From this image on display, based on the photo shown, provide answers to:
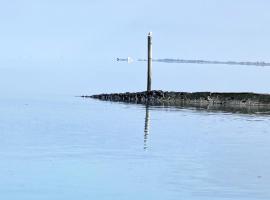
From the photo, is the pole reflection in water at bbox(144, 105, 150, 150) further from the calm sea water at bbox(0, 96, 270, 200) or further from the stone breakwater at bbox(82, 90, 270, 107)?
the stone breakwater at bbox(82, 90, 270, 107)

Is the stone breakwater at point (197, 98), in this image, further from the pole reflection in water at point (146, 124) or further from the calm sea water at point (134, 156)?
the calm sea water at point (134, 156)

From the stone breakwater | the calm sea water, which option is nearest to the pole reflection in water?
the calm sea water

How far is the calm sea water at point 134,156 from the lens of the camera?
24250mm

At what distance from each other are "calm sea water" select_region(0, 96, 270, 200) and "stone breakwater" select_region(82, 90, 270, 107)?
9904 millimetres

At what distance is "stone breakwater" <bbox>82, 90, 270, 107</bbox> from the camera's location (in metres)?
64.2

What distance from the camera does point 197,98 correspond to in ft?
219

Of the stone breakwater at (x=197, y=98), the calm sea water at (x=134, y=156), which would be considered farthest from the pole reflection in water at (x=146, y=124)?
the stone breakwater at (x=197, y=98)

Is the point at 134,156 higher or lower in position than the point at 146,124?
lower

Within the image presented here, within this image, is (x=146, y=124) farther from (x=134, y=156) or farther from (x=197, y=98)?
(x=197, y=98)

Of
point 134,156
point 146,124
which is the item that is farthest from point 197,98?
point 134,156

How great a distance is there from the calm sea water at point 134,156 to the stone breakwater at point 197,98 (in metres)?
9.90

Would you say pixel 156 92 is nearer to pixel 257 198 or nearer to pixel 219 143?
pixel 219 143

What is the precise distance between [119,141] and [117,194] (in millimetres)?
13495

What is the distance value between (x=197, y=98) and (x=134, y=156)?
35.6 metres
